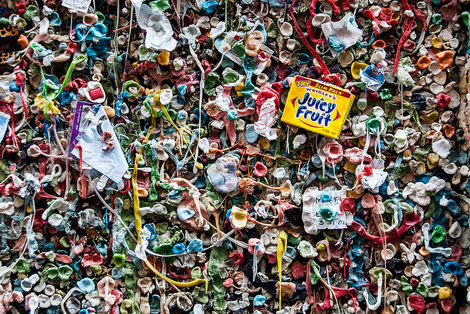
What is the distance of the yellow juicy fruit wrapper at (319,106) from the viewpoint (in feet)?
3.71

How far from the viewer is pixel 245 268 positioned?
1159mm

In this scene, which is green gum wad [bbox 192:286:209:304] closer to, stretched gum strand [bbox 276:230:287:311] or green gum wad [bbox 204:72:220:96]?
stretched gum strand [bbox 276:230:287:311]

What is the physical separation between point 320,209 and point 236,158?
0.25m

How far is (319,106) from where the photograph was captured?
44.6 inches

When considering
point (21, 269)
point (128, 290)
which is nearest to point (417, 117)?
point (128, 290)

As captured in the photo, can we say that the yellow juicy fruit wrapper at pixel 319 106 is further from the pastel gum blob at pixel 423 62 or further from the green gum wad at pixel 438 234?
the green gum wad at pixel 438 234

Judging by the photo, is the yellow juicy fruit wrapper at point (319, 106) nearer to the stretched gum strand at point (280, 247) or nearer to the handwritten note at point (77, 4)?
the stretched gum strand at point (280, 247)

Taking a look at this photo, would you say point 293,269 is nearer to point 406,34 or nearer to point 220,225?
point 220,225

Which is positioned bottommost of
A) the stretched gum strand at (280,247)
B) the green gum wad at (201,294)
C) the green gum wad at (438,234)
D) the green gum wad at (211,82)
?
the green gum wad at (201,294)

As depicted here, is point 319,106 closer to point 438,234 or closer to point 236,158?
point 236,158

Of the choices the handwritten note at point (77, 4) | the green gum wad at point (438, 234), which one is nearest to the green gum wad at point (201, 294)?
the green gum wad at point (438, 234)

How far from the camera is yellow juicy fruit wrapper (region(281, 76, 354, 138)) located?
1132mm

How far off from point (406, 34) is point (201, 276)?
2.62 feet

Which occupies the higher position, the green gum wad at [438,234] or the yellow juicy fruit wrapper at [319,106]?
the yellow juicy fruit wrapper at [319,106]
